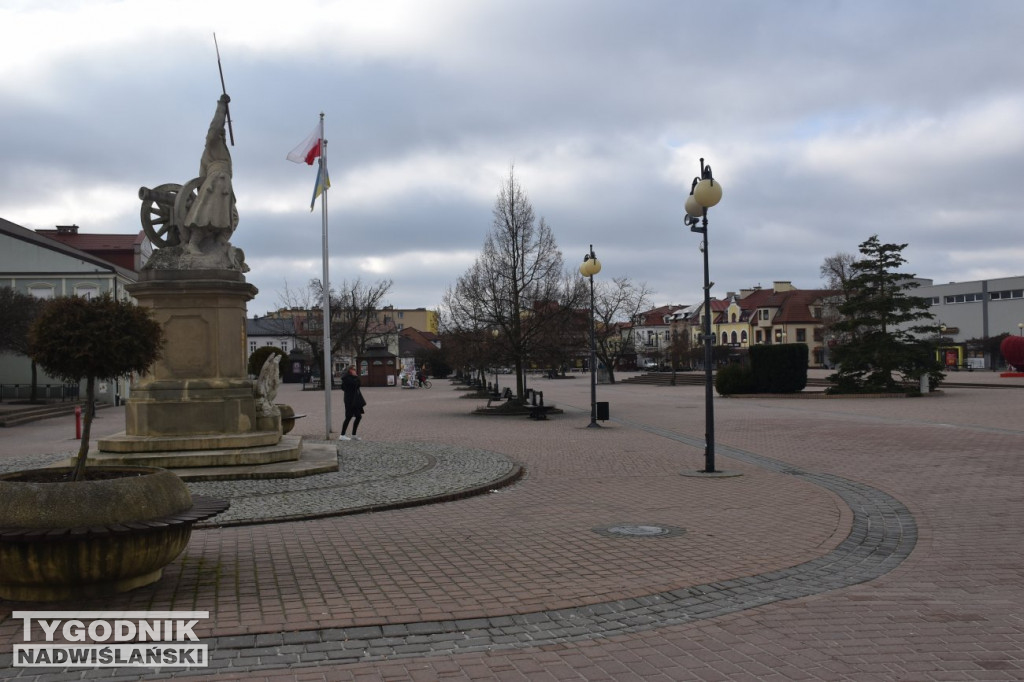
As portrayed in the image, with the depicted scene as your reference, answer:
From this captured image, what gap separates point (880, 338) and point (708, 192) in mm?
27185

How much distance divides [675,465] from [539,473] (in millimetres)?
2573

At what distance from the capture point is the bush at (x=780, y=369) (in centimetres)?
3947

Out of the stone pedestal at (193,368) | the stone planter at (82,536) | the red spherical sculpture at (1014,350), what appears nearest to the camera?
the stone planter at (82,536)

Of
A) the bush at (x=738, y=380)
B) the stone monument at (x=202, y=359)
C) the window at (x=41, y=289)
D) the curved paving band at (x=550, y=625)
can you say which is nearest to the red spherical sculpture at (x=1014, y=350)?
the bush at (x=738, y=380)

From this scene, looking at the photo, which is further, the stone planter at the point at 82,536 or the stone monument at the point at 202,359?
the stone monument at the point at 202,359

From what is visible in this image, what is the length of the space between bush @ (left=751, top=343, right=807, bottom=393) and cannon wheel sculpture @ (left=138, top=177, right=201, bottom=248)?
A: 3115 centimetres

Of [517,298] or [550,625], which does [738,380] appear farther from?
[550,625]

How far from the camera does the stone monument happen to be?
12898 millimetres

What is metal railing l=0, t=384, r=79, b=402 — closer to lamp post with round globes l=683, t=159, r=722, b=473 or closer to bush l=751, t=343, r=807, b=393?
bush l=751, t=343, r=807, b=393

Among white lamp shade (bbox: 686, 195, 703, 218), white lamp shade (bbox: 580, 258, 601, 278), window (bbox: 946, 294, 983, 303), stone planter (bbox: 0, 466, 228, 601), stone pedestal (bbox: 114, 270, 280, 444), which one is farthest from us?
window (bbox: 946, 294, 983, 303)

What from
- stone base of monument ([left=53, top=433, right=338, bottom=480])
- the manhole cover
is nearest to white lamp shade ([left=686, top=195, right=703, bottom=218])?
the manhole cover

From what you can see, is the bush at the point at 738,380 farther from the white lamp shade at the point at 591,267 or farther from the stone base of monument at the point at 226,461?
the stone base of monument at the point at 226,461

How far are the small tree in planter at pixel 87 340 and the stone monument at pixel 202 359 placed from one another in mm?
5689

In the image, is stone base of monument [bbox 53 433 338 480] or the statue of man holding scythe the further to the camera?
the statue of man holding scythe
